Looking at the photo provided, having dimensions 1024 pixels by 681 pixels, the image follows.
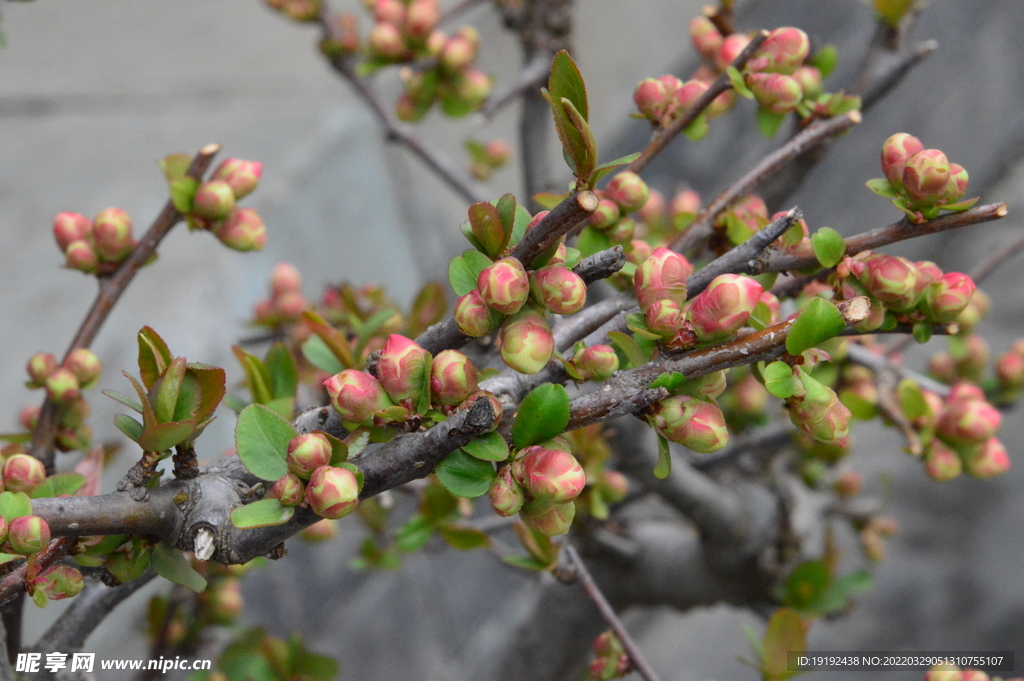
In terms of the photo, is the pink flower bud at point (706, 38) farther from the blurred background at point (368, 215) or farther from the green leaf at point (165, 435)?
the blurred background at point (368, 215)

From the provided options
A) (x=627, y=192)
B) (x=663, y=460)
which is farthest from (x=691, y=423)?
(x=627, y=192)

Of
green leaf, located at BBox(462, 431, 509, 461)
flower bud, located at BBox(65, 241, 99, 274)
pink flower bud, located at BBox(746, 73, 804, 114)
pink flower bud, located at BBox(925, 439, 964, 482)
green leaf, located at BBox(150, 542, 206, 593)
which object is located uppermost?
pink flower bud, located at BBox(746, 73, 804, 114)

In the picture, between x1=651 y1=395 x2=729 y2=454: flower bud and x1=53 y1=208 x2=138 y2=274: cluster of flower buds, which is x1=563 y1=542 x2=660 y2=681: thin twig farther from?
x1=53 y1=208 x2=138 y2=274: cluster of flower buds

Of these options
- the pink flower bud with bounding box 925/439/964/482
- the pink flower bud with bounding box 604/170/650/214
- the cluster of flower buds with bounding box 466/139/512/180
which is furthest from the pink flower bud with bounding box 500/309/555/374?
the cluster of flower buds with bounding box 466/139/512/180

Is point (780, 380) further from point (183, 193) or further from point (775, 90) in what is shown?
point (183, 193)

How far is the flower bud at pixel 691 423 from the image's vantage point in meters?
0.29

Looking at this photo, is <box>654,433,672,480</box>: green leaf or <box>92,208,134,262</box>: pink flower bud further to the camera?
<box>92,208,134,262</box>: pink flower bud

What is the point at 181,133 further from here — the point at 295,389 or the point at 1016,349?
the point at 1016,349

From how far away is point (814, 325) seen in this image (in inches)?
11.2

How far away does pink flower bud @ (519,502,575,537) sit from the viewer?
1.00 feet

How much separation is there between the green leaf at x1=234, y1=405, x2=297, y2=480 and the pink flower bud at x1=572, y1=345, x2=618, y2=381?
0.42ft

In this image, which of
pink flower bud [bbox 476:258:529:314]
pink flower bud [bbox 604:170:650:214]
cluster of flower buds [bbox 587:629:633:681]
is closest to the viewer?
pink flower bud [bbox 476:258:529:314]

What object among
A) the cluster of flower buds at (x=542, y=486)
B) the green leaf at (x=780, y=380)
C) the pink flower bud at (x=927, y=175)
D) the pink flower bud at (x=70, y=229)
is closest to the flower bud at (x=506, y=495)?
the cluster of flower buds at (x=542, y=486)

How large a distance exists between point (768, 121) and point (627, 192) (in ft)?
0.38
